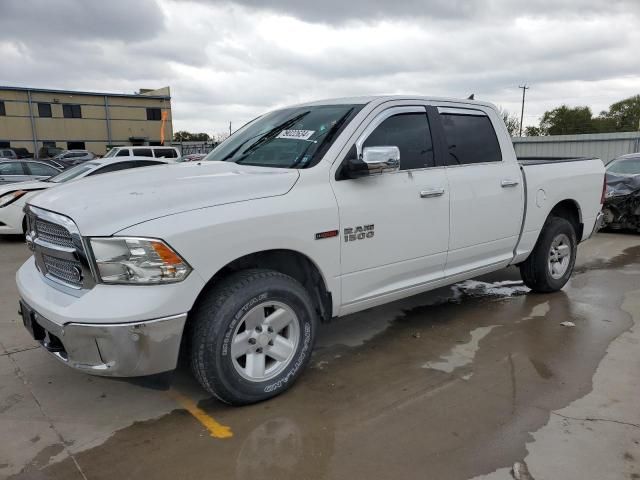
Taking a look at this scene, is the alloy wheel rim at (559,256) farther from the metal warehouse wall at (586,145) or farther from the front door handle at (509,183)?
the metal warehouse wall at (586,145)

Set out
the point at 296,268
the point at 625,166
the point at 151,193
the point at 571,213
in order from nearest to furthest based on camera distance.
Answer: the point at 151,193 → the point at 296,268 → the point at 571,213 → the point at 625,166

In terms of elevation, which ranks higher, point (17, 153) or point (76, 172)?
point (17, 153)

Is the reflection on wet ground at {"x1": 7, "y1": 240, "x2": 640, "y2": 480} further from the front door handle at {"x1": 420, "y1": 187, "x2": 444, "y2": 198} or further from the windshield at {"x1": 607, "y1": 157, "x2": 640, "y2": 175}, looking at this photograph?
the windshield at {"x1": 607, "y1": 157, "x2": 640, "y2": 175}

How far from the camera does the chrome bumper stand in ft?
8.68

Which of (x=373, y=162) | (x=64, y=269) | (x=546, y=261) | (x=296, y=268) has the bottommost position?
(x=546, y=261)

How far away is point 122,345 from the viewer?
2652 millimetres

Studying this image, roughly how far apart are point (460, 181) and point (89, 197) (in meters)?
2.83

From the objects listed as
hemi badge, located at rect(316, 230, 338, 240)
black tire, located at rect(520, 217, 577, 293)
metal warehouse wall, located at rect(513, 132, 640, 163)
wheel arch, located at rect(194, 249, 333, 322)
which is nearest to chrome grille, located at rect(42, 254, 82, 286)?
wheel arch, located at rect(194, 249, 333, 322)

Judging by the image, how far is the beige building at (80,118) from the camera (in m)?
43.9

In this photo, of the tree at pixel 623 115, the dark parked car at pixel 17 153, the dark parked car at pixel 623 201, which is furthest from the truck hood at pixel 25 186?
the tree at pixel 623 115

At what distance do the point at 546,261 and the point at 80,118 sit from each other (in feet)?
164

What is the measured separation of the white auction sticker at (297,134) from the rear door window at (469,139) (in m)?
1.25

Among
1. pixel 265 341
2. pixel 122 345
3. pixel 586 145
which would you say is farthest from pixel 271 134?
pixel 586 145

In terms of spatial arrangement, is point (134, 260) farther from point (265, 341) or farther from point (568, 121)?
point (568, 121)
